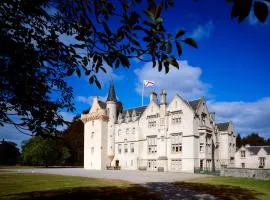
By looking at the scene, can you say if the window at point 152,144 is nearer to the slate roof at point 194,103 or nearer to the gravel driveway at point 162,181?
the slate roof at point 194,103

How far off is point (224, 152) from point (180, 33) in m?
58.5

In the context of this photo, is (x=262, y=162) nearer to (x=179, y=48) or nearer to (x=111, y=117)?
(x=111, y=117)

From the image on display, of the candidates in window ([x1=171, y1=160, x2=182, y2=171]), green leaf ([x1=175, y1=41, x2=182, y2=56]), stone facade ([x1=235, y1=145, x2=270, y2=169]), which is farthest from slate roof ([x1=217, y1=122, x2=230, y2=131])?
green leaf ([x1=175, y1=41, x2=182, y2=56])

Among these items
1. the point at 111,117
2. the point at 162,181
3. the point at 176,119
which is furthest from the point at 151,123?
the point at 162,181

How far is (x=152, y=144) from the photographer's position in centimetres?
5641

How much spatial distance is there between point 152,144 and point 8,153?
5364cm

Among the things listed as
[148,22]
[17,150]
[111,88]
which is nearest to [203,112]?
[111,88]

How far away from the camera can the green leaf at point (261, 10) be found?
3.23 metres

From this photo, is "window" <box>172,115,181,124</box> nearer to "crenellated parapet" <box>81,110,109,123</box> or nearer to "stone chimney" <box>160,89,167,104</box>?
"stone chimney" <box>160,89,167,104</box>

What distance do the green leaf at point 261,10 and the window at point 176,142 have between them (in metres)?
49.3

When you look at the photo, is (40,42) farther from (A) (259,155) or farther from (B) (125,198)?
(A) (259,155)

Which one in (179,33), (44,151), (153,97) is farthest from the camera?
(44,151)

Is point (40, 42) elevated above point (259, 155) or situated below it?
above

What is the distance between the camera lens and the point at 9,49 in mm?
8234
